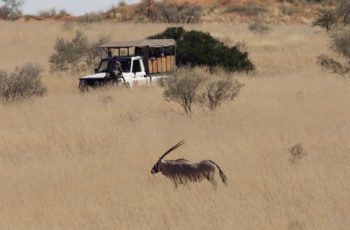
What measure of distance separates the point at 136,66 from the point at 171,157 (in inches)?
421

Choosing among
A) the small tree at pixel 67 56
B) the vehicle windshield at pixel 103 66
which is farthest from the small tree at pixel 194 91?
the small tree at pixel 67 56

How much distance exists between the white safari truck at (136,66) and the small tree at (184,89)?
3645 mm

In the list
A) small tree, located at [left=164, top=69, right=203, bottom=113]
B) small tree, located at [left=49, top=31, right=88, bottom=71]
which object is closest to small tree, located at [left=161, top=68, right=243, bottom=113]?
Result: small tree, located at [left=164, top=69, right=203, bottom=113]

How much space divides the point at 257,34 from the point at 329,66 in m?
18.7

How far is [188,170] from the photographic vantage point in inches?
348

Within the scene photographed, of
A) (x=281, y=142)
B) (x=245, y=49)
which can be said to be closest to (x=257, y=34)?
(x=245, y=49)

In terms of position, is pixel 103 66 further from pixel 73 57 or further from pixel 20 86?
pixel 73 57

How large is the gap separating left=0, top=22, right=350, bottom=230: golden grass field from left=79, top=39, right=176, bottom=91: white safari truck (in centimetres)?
63

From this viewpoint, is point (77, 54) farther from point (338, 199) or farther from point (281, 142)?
point (338, 199)

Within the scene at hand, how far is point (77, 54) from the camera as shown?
29.5m

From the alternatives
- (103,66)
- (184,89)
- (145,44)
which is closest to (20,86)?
(103,66)

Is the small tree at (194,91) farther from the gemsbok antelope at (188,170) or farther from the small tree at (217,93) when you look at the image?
the gemsbok antelope at (188,170)

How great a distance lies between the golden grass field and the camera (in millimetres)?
8055

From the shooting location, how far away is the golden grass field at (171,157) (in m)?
8.05
